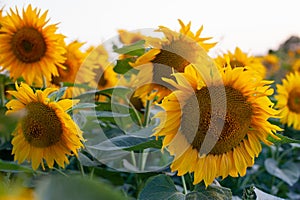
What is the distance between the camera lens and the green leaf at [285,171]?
1508 mm

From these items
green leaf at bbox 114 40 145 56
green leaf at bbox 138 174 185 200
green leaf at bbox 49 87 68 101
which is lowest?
green leaf at bbox 138 174 185 200

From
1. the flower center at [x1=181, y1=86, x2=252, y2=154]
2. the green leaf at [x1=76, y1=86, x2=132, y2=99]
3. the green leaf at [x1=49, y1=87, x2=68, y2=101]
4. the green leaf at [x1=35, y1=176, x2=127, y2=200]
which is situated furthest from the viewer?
the green leaf at [x1=76, y1=86, x2=132, y2=99]

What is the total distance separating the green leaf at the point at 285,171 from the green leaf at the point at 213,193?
2.47 ft

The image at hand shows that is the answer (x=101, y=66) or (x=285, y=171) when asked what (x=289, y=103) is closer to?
(x=285, y=171)

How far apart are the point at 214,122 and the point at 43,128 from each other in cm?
33

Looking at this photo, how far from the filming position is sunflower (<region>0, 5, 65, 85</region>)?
1.25 m

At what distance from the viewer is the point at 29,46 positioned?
1271 mm

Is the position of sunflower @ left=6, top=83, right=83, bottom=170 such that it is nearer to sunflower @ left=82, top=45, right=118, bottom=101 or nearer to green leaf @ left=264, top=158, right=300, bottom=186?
sunflower @ left=82, top=45, right=118, bottom=101

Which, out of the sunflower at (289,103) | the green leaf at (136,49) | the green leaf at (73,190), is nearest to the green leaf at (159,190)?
the green leaf at (136,49)

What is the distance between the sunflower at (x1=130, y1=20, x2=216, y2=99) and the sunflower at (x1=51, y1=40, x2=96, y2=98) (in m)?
0.52

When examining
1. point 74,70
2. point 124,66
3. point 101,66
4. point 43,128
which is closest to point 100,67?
point 101,66

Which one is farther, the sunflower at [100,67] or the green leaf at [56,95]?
the sunflower at [100,67]

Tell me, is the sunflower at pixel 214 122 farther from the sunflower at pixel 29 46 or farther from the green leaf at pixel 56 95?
the sunflower at pixel 29 46

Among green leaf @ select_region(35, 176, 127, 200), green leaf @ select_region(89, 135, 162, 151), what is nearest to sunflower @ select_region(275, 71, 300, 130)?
green leaf @ select_region(89, 135, 162, 151)
